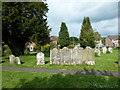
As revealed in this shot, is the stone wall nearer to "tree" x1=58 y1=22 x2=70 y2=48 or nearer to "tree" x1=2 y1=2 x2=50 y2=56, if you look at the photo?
"tree" x1=2 y1=2 x2=50 y2=56

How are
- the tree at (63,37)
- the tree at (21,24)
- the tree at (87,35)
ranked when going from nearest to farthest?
the tree at (21,24) < the tree at (87,35) < the tree at (63,37)

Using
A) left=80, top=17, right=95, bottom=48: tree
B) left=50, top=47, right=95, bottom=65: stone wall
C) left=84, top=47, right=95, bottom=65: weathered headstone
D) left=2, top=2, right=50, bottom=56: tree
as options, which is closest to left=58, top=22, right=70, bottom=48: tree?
left=80, top=17, right=95, bottom=48: tree

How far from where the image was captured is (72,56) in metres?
11.4

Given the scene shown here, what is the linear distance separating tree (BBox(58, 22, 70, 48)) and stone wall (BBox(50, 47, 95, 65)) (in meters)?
49.9

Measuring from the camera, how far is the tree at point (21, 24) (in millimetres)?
16094

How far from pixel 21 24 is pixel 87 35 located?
34.1 metres

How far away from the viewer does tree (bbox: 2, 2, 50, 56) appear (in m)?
16.1

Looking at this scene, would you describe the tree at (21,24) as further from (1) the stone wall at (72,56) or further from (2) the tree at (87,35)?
(2) the tree at (87,35)

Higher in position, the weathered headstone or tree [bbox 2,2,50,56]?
tree [bbox 2,2,50,56]

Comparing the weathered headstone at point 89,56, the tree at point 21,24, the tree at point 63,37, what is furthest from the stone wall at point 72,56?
the tree at point 63,37

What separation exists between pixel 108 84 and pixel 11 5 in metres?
17.1

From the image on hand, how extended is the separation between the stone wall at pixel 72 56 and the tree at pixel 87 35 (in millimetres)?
35467

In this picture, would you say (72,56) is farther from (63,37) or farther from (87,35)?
(63,37)

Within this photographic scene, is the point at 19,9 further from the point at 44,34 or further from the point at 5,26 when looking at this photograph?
the point at 44,34
